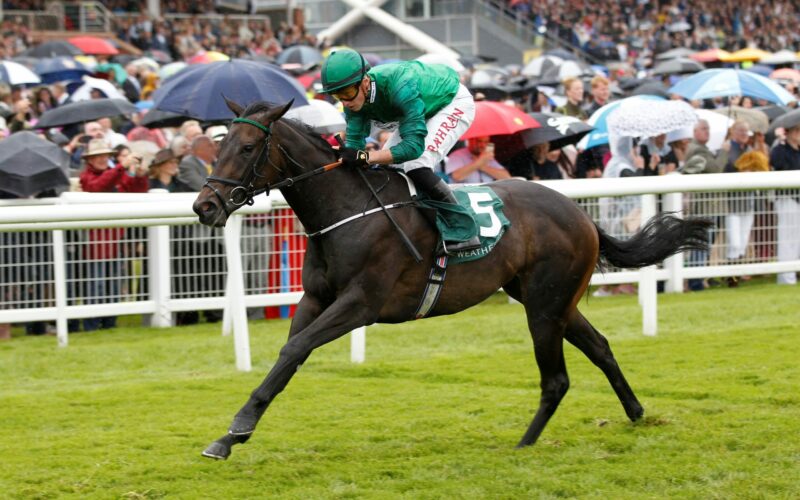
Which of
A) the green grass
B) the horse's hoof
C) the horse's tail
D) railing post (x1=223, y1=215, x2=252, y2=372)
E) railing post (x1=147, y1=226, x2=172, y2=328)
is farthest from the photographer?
railing post (x1=147, y1=226, x2=172, y2=328)

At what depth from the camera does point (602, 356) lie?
628 cm

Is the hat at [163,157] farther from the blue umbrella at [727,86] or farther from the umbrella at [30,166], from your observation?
the blue umbrella at [727,86]

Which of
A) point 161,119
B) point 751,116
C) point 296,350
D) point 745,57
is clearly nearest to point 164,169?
point 161,119

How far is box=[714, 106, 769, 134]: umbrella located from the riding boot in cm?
882

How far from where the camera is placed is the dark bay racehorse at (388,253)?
5289 millimetres

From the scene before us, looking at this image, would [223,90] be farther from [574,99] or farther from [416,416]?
[416,416]

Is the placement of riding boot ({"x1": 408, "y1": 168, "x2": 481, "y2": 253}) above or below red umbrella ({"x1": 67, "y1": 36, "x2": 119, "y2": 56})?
above

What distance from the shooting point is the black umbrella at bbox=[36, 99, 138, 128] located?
12.0 meters

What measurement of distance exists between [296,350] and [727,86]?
1097 centimetres

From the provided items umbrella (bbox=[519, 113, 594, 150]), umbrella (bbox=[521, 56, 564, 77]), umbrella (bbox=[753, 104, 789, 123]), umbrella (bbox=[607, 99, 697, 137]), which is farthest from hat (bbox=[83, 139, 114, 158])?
umbrella (bbox=[521, 56, 564, 77])

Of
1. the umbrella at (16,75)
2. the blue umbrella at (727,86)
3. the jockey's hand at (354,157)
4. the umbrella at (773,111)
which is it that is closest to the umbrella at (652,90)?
the blue umbrella at (727,86)

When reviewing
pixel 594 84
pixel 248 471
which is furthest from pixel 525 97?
pixel 248 471

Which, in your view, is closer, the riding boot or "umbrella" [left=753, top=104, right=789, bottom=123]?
the riding boot

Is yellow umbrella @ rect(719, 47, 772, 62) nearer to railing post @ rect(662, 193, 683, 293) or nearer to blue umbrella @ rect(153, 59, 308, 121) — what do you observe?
railing post @ rect(662, 193, 683, 293)
